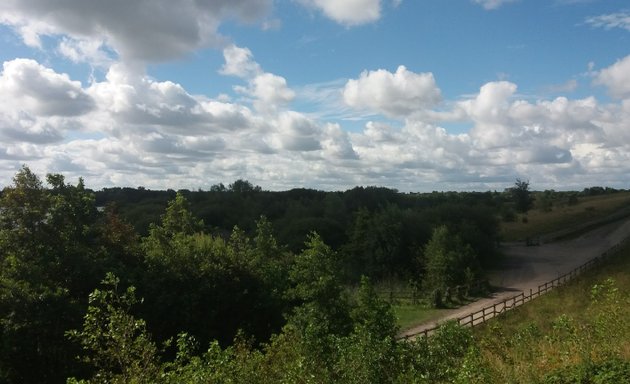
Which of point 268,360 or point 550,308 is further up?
point 268,360

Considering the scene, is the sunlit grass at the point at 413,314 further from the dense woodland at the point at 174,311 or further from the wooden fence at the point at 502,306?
the dense woodland at the point at 174,311

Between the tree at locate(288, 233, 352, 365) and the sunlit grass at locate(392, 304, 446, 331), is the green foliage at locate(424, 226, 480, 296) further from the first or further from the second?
the tree at locate(288, 233, 352, 365)

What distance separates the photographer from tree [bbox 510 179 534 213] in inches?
4331

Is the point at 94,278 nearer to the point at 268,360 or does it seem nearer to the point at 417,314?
the point at 268,360

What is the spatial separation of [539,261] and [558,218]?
111 feet

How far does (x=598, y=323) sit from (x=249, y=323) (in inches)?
738

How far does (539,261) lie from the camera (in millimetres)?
63438

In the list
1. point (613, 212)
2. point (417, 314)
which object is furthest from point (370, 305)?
point (613, 212)

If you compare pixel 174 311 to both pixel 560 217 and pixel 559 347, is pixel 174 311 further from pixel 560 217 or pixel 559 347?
pixel 560 217

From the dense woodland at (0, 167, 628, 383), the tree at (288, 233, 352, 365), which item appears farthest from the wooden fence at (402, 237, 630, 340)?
the dense woodland at (0, 167, 628, 383)

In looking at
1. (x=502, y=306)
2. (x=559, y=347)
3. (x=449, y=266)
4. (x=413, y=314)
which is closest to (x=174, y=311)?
(x=559, y=347)

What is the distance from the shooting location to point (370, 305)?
18.0 meters

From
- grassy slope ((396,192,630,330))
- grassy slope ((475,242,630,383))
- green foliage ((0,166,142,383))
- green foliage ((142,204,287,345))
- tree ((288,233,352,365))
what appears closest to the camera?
grassy slope ((475,242,630,383))

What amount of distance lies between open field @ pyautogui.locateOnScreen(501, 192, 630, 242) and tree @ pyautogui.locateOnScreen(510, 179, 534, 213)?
1.65 metres
